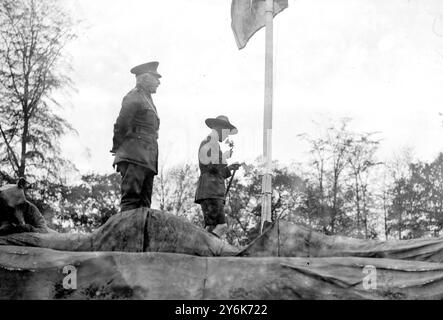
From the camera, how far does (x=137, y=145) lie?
5.57 meters

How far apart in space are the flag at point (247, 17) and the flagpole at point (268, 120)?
540mm

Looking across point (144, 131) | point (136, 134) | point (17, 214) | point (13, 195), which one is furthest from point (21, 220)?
point (144, 131)

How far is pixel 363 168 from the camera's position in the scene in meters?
20.1

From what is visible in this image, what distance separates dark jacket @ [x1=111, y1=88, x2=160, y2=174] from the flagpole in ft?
7.37

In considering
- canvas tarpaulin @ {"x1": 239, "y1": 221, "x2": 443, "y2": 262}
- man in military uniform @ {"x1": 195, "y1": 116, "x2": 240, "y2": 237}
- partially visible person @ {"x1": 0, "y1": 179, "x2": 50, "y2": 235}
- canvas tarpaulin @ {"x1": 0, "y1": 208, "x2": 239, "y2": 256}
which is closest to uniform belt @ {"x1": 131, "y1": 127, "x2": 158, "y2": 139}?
partially visible person @ {"x1": 0, "y1": 179, "x2": 50, "y2": 235}

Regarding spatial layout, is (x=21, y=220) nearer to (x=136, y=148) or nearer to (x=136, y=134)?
(x=136, y=148)

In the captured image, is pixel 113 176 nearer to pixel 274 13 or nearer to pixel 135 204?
pixel 274 13

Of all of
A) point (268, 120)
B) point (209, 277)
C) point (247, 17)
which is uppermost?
point (247, 17)

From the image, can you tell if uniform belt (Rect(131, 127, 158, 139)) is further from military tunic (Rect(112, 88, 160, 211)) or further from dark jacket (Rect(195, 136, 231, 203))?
dark jacket (Rect(195, 136, 231, 203))

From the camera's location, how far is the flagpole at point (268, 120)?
757 cm

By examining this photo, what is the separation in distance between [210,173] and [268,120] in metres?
1.25

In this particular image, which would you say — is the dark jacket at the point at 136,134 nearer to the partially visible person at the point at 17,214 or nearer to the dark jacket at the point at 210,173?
the partially visible person at the point at 17,214

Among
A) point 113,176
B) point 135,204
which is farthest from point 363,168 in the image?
point 135,204
